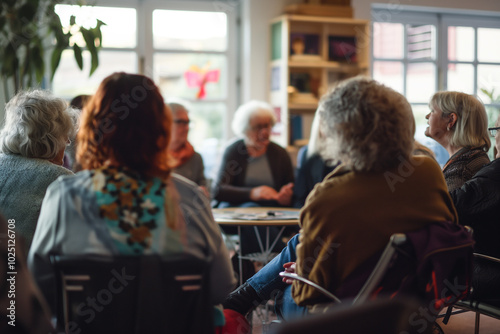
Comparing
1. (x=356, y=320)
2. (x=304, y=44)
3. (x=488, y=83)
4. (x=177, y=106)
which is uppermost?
(x=304, y=44)

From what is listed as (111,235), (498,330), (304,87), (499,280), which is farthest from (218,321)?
(304,87)

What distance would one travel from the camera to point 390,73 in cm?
660

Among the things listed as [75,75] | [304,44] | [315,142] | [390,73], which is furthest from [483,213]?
[390,73]

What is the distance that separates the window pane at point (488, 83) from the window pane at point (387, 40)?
100 centimetres

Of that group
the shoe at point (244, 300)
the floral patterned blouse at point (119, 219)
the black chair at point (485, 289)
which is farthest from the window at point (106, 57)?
the floral patterned blouse at point (119, 219)

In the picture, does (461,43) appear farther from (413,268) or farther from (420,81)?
(413,268)

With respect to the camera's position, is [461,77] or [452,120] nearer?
[452,120]

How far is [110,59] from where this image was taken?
18.8 ft

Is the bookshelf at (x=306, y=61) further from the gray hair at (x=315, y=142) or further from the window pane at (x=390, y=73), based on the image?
the gray hair at (x=315, y=142)

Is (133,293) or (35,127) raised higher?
(35,127)

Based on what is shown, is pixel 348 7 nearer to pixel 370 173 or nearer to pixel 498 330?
pixel 498 330

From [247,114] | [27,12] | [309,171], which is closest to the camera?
[27,12]

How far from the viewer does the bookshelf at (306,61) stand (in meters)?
5.65

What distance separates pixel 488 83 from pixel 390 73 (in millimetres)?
1220
